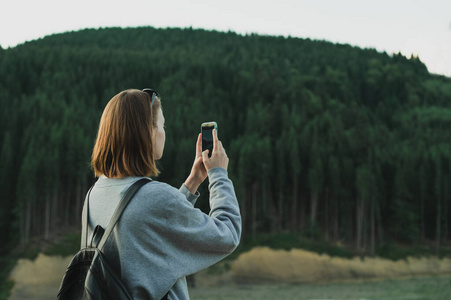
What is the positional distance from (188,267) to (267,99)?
108226 millimetres

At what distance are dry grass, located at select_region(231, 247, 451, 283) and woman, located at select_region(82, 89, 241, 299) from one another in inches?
2491

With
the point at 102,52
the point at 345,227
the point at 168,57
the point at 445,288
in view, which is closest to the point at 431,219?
the point at 345,227

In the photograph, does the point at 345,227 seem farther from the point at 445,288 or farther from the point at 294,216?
Result: the point at 445,288

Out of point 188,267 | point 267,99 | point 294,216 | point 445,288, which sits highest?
point 267,99

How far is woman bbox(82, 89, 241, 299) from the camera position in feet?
5.80

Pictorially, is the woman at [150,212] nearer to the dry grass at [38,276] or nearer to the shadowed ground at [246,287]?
the shadowed ground at [246,287]

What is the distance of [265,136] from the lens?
288ft

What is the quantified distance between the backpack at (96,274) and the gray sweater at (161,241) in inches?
1.0

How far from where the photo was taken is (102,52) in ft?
402

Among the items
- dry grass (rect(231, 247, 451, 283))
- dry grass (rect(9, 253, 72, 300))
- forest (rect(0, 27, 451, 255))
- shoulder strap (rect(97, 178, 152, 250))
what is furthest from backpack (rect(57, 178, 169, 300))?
dry grass (rect(231, 247, 451, 283))

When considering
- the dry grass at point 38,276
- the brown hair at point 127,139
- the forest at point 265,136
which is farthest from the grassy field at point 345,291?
the brown hair at point 127,139

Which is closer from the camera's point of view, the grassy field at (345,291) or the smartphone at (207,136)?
the smartphone at (207,136)

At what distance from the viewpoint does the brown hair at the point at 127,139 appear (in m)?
1.86

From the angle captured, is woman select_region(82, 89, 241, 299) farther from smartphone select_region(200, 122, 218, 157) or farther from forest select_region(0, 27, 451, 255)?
forest select_region(0, 27, 451, 255)
